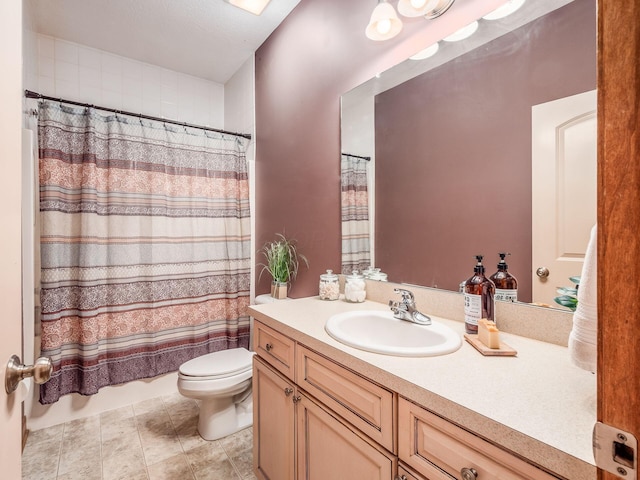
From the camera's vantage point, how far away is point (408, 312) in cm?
117

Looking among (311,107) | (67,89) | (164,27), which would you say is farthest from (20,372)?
(67,89)

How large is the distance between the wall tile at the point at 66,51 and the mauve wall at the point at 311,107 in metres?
1.42

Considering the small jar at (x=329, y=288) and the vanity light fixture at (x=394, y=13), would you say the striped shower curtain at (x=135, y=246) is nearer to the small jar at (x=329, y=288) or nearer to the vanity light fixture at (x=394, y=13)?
the small jar at (x=329, y=288)

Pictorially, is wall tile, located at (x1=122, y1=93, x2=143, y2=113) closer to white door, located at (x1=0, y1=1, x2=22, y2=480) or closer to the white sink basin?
white door, located at (x1=0, y1=1, x2=22, y2=480)

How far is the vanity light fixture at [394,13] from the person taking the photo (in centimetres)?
123

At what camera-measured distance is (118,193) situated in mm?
2107

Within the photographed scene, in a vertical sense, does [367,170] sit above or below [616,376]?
above

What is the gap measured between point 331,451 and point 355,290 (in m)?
0.71

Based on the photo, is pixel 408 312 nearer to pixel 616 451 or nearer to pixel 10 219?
pixel 616 451

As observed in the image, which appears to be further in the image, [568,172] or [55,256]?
[55,256]

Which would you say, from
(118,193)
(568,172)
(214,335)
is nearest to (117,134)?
(118,193)

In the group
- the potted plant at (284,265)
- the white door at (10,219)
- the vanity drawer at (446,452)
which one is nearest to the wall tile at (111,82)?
the potted plant at (284,265)

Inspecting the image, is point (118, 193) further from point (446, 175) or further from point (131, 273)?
point (446, 175)

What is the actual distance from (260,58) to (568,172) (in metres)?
2.37
